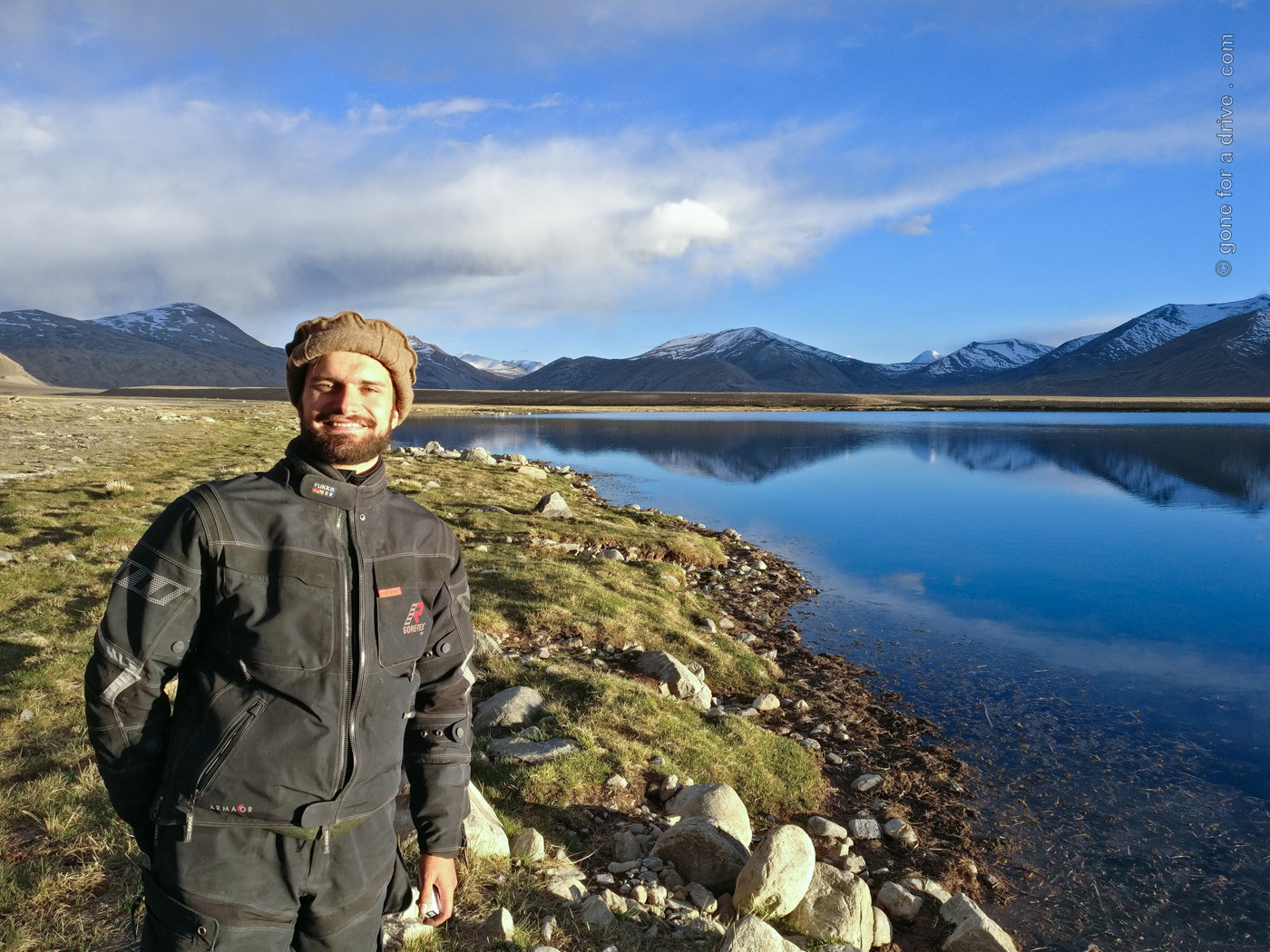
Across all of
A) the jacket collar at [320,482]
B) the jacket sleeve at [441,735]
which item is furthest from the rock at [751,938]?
the jacket collar at [320,482]

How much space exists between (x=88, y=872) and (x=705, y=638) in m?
11.1

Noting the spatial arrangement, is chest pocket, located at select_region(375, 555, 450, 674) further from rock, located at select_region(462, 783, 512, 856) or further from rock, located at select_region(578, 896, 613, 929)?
rock, located at select_region(578, 896, 613, 929)

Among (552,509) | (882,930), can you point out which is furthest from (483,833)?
(552,509)

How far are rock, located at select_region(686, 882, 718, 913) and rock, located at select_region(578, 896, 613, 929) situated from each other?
96 cm

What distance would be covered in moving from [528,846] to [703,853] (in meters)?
1.77

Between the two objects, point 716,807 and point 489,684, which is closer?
point 716,807

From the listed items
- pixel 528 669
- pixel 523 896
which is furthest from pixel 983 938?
pixel 528 669

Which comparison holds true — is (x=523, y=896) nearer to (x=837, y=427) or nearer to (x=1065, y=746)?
(x=1065, y=746)

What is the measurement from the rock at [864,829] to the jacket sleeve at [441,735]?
676 centimetres

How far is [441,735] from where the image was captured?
4.11 meters

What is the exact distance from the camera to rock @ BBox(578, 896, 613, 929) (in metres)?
6.23

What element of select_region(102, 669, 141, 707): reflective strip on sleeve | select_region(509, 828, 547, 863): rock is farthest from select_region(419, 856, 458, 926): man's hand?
select_region(509, 828, 547, 863): rock

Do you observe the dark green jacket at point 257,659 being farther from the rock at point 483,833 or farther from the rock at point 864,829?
the rock at point 864,829

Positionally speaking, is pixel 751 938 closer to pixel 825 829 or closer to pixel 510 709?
pixel 825 829
